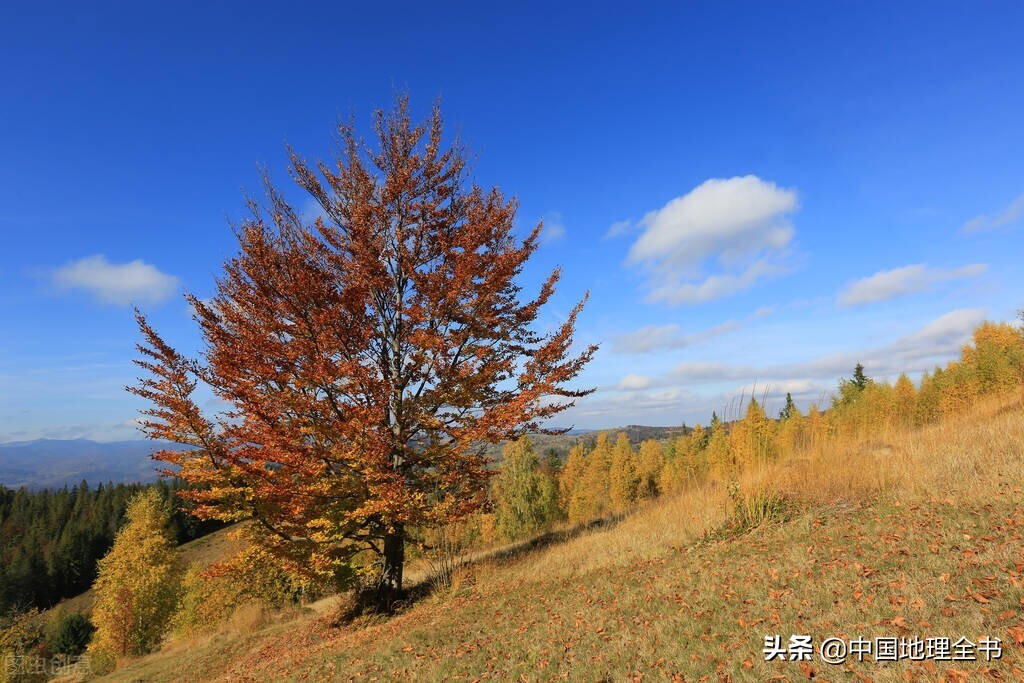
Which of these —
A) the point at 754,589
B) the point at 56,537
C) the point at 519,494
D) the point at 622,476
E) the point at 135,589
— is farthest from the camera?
the point at 56,537

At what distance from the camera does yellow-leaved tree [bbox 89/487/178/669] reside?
2931 cm

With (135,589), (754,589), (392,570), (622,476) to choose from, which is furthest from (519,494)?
(622,476)

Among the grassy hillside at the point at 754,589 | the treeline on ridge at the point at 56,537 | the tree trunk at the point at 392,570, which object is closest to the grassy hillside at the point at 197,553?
the treeline on ridge at the point at 56,537

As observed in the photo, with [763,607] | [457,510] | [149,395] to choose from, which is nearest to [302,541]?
[457,510]

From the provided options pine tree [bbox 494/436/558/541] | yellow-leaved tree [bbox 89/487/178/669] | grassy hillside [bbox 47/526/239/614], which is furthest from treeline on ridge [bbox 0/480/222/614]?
pine tree [bbox 494/436/558/541]

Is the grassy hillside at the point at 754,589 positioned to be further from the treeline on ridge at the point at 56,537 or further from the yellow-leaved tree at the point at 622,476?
the treeline on ridge at the point at 56,537

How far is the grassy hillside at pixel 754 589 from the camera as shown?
4.67 m

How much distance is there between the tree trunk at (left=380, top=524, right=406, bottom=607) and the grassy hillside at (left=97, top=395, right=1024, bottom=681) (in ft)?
2.12

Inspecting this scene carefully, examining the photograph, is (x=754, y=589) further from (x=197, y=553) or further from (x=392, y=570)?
(x=197, y=553)

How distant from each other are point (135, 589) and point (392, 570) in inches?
1185

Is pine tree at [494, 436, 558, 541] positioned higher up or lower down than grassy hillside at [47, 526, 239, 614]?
higher up

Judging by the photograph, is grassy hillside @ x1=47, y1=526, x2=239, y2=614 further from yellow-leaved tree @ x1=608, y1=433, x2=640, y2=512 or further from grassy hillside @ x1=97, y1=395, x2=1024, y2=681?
grassy hillside @ x1=97, y1=395, x2=1024, y2=681

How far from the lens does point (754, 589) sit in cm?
615

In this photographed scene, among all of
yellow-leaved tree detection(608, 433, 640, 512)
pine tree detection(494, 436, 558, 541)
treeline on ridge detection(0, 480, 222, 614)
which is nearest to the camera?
pine tree detection(494, 436, 558, 541)
